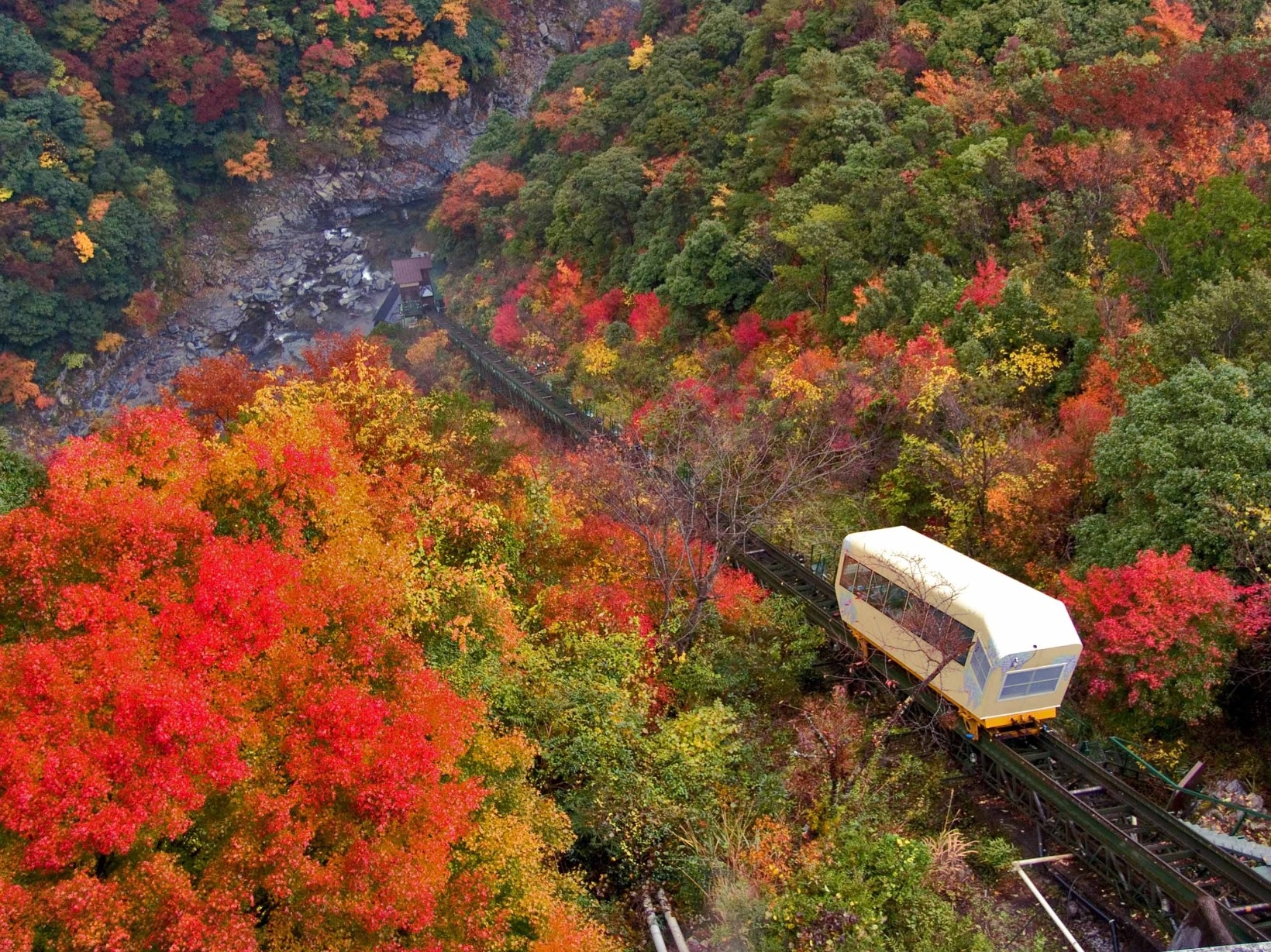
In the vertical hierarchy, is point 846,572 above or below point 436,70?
above

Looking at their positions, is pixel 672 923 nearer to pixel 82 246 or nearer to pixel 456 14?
pixel 82 246

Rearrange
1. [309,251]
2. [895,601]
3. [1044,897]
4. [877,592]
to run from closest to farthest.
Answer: [1044,897] < [895,601] < [877,592] < [309,251]

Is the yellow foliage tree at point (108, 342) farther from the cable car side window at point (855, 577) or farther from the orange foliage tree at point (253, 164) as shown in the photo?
the cable car side window at point (855, 577)

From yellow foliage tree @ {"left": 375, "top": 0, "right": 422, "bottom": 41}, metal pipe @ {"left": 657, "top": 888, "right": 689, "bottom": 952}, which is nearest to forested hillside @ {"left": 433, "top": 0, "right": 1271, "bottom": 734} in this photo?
metal pipe @ {"left": 657, "top": 888, "right": 689, "bottom": 952}

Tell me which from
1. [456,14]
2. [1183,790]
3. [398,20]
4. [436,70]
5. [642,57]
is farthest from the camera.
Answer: [436,70]

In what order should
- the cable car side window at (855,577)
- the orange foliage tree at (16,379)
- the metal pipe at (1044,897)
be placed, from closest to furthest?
the metal pipe at (1044,897) → the cable car side window at (855,577) → the orange foliage tree at (16,379)

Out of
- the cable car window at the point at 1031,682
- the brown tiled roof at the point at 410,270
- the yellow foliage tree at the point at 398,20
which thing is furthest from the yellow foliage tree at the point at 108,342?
the cable car window at the point at 1031,682


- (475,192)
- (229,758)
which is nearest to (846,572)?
(229,758)
